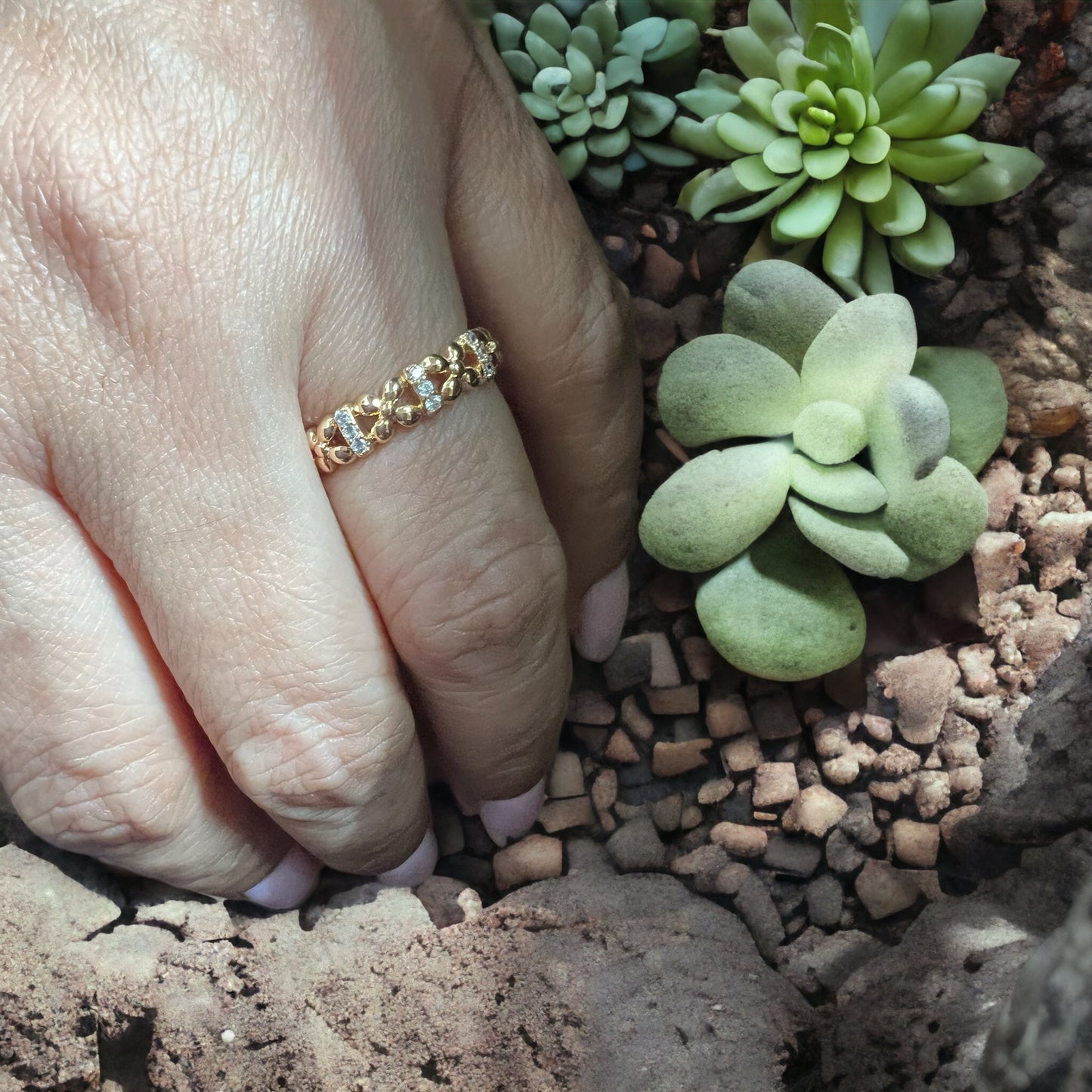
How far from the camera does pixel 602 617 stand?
94 centimetres

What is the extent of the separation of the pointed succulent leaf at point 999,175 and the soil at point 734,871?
3 cm

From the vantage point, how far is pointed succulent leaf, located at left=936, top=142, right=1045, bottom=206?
0.78 m

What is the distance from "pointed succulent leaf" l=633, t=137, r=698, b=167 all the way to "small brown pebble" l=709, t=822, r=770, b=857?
1.97ft

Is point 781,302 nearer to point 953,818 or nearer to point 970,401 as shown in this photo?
point 970,401

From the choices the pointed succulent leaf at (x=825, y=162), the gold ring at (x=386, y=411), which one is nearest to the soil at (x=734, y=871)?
the pointed succulent leaf at (x=825, y=162)

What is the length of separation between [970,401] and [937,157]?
0.20m

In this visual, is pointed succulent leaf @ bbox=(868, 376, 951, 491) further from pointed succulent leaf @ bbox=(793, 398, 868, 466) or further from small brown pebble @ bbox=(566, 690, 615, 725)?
small brown pebble @ bbox=(566, 690, 615, 725)

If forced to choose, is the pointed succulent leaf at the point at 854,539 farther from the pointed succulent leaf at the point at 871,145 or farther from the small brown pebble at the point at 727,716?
the pointed succulent leaf at the point at 871,145

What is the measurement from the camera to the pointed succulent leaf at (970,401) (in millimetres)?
824

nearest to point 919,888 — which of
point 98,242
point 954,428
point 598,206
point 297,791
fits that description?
point 954,428

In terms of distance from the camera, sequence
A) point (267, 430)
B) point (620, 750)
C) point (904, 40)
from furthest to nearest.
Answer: point (620, 750) < point (904, 40) < point (267, 430)

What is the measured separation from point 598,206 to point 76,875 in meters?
0.76

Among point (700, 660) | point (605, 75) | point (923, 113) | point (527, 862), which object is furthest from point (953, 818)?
point (605, 75)

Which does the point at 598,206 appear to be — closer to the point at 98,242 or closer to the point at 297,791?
the point at 98,242
